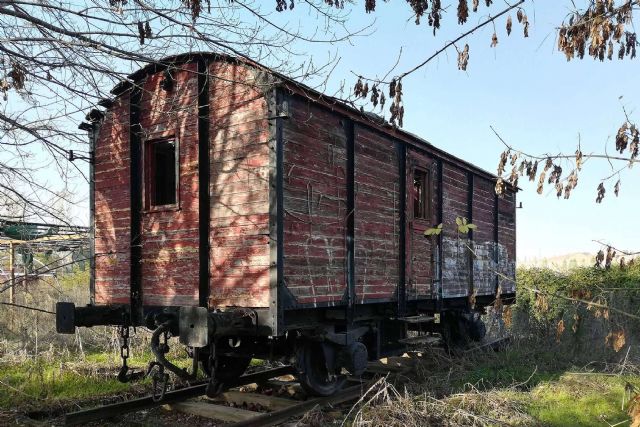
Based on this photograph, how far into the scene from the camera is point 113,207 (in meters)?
7.46

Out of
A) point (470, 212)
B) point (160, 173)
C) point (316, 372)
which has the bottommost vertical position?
point (316, 372)

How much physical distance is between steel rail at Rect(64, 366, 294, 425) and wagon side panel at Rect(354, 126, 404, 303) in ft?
6.52

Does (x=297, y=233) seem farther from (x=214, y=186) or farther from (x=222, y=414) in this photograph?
(x=222, y=414)

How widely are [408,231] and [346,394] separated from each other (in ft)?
8.91

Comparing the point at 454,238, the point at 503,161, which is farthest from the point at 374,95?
the point at 454,238

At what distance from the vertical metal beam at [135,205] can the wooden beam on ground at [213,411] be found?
124 cm

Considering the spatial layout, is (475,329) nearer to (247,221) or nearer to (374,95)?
(247,221)

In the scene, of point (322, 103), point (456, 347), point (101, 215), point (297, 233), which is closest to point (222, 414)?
point (297, 233)

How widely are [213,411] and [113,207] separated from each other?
10.1ft

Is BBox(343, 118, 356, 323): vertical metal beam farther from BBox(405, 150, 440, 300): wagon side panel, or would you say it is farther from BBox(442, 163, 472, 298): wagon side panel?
BBox(442, 163, 472, 298): wagon side panel

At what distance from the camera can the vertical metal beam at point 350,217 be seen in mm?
7105

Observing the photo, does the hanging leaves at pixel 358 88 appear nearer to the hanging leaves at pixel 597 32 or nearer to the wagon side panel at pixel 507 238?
the hanging leaves at pixel 597 32

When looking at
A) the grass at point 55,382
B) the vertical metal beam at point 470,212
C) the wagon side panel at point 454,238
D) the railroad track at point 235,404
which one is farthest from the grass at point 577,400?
the grass at point 55,382

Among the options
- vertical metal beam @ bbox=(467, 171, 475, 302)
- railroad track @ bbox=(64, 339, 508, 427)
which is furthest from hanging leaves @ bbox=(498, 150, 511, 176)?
vertical metal beam @ bbox=(467, 171, 475, 302)
